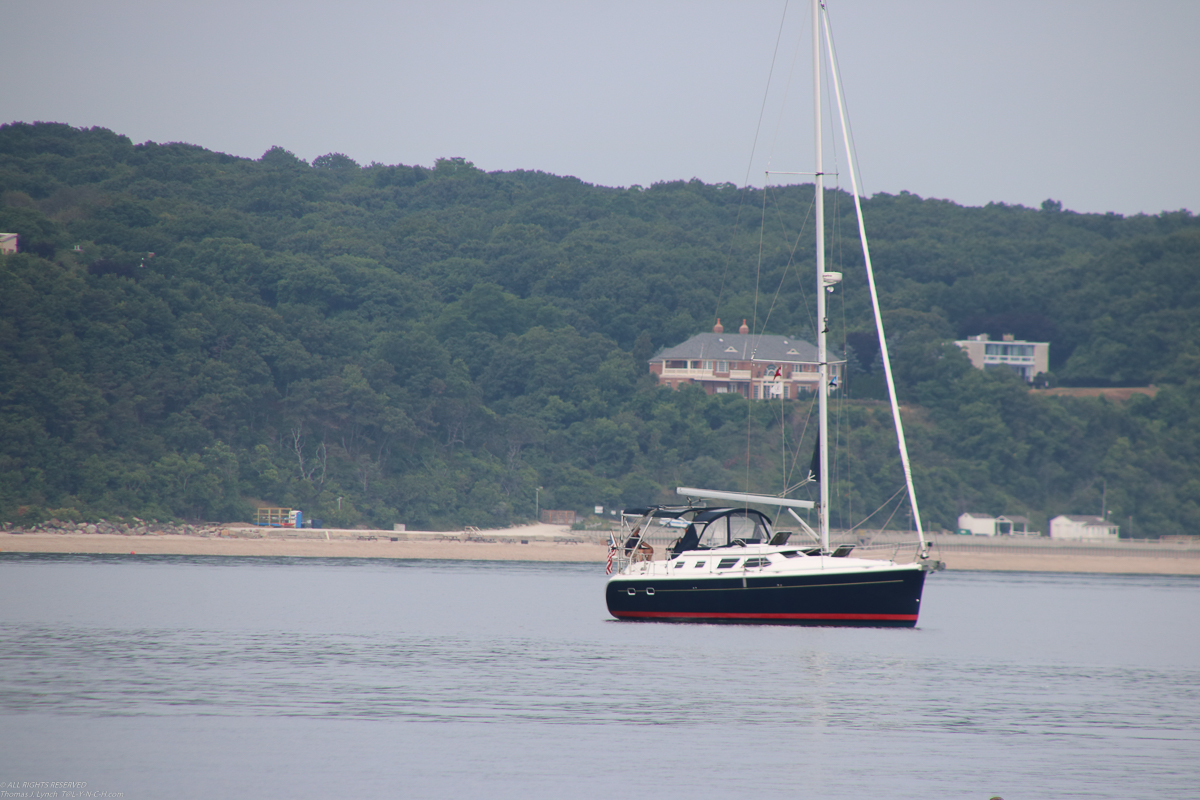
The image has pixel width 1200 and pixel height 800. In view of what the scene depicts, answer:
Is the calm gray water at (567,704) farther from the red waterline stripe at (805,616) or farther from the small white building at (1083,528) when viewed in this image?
the small white building at (1083,528)

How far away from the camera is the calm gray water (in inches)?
795

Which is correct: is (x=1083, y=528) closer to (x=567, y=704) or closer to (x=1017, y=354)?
(x=1017, y=354)

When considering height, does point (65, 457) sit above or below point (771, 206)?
below

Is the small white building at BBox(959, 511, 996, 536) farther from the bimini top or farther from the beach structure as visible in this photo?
the bimini top

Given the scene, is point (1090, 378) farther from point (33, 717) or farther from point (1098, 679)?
point (33, 717)

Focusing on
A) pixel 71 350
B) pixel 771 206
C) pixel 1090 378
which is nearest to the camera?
pixel 71 350

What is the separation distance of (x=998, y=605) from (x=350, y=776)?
48.1m

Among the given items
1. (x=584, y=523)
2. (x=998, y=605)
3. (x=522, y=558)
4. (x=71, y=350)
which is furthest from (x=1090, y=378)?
(x=71, y=350)

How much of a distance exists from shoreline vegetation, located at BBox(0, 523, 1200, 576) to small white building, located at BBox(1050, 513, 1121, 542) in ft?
14.8

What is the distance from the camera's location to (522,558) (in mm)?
98688

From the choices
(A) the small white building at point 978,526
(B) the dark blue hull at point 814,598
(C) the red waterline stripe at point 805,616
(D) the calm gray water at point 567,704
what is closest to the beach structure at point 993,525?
(A) the small white building at point 978,526

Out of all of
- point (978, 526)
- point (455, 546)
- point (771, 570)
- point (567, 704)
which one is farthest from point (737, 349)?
point (567, 704)

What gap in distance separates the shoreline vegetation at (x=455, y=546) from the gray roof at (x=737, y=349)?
35.1 m

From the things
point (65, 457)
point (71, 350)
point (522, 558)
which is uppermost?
point (71, 350)
